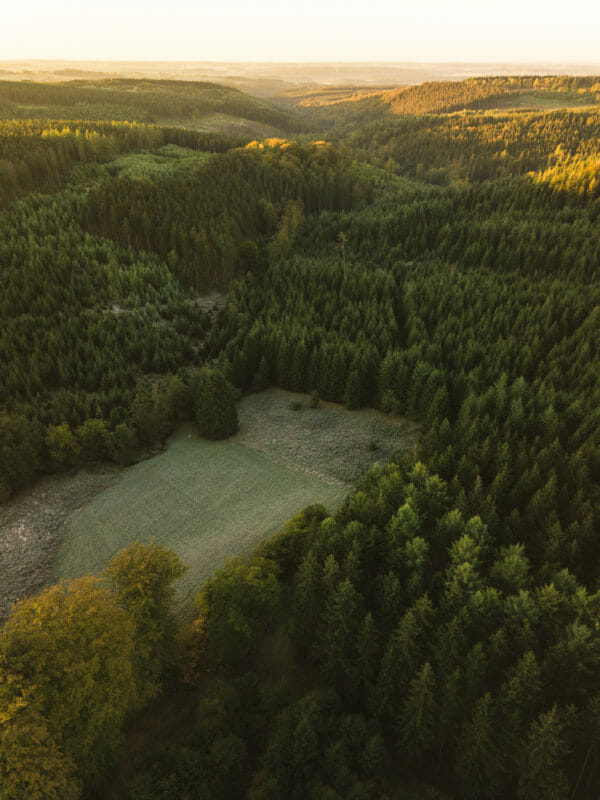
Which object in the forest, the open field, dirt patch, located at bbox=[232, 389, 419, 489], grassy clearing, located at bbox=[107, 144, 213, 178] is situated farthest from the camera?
grassy clearing, located at bbox=[107, 144, 213, 178]

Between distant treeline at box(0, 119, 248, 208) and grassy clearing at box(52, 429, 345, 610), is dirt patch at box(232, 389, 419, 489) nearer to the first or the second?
grassy clearing at box(52, 429, 345, 610)

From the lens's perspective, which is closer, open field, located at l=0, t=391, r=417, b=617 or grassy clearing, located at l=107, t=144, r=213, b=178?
open field, located at l=0, t=391, r=417, b=617

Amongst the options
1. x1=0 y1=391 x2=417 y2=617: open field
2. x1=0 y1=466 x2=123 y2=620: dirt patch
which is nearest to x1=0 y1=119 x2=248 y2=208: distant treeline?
x1=0 y1=466 x2=123 y2=620: dirt patch

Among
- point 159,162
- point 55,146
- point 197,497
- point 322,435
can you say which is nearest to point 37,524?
point 197,497

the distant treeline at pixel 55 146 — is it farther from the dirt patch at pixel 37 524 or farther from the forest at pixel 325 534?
the dirt patch at pixel 37 524

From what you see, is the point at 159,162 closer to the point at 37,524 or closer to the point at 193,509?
the point at 37,524

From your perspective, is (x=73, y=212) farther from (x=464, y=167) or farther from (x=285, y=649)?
(x=464, y=167)

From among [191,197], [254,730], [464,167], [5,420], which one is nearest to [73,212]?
[191,197]
